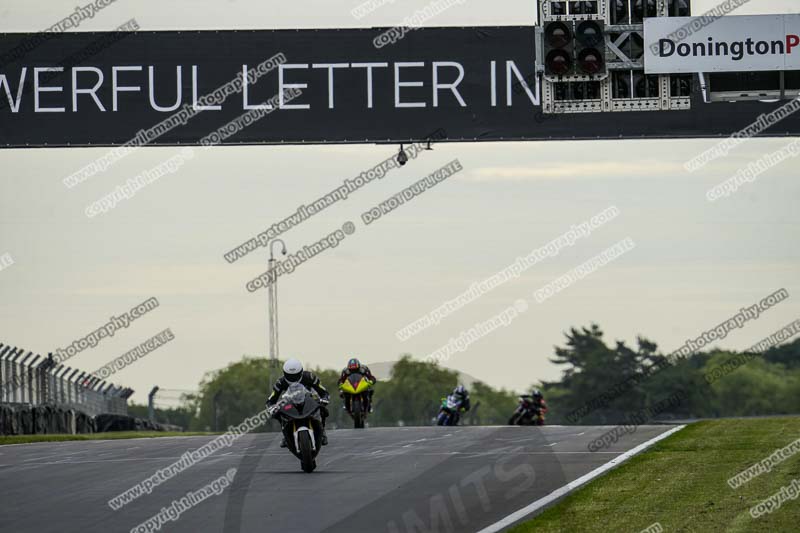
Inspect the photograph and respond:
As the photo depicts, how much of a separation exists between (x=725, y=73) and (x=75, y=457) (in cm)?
1257

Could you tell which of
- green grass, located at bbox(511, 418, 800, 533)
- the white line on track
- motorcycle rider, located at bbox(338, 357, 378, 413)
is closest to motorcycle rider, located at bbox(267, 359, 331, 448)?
the white line on track

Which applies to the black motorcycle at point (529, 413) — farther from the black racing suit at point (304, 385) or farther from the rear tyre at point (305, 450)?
the rear tyre at point (305, 450)

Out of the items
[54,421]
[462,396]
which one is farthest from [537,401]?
[54,421]

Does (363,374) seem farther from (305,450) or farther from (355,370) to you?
(305,450)

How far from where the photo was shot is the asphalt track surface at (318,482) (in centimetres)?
1420

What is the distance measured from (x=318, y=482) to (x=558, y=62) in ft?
30.6

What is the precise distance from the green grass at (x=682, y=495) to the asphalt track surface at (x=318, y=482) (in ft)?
1.63

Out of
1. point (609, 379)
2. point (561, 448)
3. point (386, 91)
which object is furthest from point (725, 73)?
point (609, 379)

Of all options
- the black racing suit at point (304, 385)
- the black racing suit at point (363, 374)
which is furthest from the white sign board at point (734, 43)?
the black racing suit at point (363, 374)

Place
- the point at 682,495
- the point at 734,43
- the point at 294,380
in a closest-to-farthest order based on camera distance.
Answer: the point at 682,495
the point at 294,380
the point at 734,43

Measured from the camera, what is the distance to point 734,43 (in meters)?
25.7

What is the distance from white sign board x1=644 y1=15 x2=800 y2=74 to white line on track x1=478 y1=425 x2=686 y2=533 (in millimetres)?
6568

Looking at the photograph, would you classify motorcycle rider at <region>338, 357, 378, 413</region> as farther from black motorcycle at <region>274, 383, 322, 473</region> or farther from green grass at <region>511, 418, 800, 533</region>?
black motorcycle at <region>274, 383, 322, 473</region>

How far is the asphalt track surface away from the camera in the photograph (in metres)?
14.2
